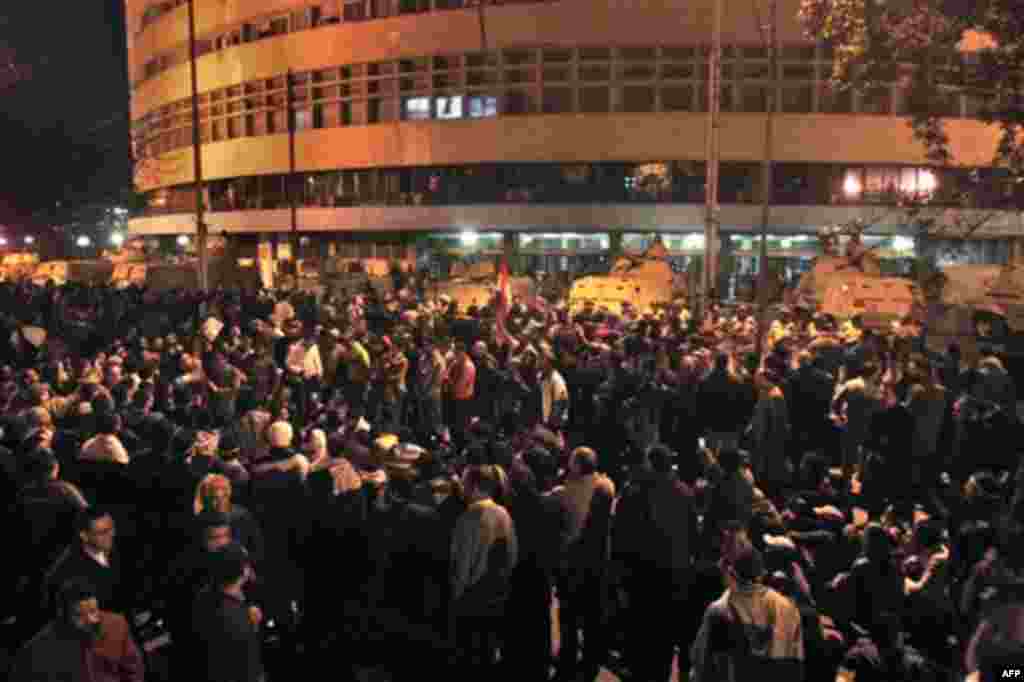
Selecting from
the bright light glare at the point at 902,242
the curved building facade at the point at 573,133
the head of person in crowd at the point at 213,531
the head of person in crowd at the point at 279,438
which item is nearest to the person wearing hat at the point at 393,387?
the head of person in crowd at the point at 279,438

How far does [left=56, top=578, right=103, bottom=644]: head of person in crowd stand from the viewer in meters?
4.14

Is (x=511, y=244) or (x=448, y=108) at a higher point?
(x=448, y=108)

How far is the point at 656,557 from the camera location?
6.30m

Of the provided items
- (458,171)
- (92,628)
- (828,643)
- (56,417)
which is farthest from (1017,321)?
(458,171)

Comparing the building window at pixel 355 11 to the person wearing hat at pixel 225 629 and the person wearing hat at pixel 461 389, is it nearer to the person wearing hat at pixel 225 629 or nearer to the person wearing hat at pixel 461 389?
A: the person wearing hat at pixel 461 389

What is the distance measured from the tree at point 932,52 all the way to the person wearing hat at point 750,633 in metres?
10.1

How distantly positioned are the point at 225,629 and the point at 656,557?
120 inches

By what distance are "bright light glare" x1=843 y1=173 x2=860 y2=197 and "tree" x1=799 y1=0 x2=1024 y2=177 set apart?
2840 centimetres

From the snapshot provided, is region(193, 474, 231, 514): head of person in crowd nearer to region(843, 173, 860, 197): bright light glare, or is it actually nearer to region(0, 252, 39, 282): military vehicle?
region(0, 252, 39, 282): military vehicle

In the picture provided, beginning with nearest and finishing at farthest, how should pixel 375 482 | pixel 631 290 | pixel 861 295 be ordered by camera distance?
pixel 375 482, pixel 861 295, pixel 631 290

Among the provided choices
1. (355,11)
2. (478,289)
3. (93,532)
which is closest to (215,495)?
(93,532)

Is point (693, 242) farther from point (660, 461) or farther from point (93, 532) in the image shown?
point (93, 532)

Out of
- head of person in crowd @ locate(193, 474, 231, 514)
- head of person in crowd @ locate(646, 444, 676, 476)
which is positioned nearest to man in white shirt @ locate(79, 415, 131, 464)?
head of person in crowd @ locate(193, 474, 231, 514)

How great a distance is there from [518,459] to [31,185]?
3737cm
